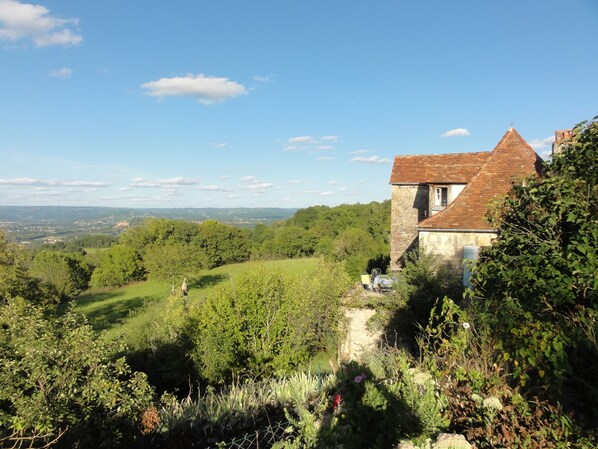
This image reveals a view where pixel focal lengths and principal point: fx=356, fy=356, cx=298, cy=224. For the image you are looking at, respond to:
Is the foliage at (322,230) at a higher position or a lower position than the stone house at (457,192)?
lower

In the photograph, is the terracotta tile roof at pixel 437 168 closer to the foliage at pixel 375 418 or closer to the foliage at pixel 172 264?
the foliage at pixel 375 418

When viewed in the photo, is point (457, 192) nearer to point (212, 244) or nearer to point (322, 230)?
point (322, 230)

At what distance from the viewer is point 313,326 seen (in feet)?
53.3

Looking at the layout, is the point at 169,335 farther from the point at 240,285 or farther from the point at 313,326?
the point at 313,326

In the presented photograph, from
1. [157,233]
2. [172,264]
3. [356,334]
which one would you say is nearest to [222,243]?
[157,233]

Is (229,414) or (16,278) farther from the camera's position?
(16,278)

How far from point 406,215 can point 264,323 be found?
31.0 feet

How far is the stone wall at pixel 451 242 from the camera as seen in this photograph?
1305 centimetres

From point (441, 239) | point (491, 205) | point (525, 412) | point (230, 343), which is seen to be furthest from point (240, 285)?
point (525, 412)

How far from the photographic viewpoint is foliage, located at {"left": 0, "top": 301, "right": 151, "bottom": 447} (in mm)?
4742

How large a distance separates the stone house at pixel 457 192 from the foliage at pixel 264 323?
549 cm

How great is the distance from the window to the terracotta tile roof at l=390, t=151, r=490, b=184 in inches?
17.7

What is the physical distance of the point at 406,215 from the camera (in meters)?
19.1

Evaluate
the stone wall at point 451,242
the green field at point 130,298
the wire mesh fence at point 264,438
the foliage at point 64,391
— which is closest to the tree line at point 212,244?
the green field at point 130,298
